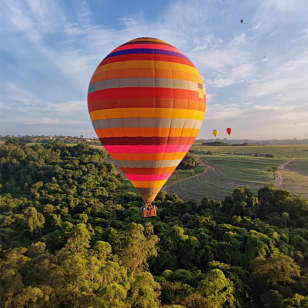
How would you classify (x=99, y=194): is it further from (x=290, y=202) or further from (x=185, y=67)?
(x=185, y=67)

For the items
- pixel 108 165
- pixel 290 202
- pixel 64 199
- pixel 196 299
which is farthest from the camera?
pixel 108 165

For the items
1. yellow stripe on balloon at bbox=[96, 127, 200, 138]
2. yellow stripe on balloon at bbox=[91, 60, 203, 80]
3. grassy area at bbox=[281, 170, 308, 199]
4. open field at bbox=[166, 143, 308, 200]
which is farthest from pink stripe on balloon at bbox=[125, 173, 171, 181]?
grassy area at bbox=[281, 170, 308, 199]

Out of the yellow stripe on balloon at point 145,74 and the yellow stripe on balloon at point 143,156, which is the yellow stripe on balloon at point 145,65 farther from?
the yellow stripe on balloon at point 143,156

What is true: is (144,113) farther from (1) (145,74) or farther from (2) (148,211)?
(2) (148,211)

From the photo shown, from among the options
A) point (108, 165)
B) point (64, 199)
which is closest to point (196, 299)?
point (64, 199)

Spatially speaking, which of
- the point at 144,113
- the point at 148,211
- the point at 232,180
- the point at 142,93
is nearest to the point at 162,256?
the point at 148,211

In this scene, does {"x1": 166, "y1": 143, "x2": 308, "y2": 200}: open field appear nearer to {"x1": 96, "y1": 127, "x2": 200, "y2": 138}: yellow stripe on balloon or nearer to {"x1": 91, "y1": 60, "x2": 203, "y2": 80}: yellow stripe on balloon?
{"x1": 96, "y1": 127, "x2": 200, "y2": 138}: yellow stripe on balloon

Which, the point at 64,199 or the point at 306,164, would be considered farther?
the point at 306,164

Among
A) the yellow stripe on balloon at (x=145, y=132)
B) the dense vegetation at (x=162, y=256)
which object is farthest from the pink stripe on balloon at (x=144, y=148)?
the dense vegetation at (x=162, y=256)
